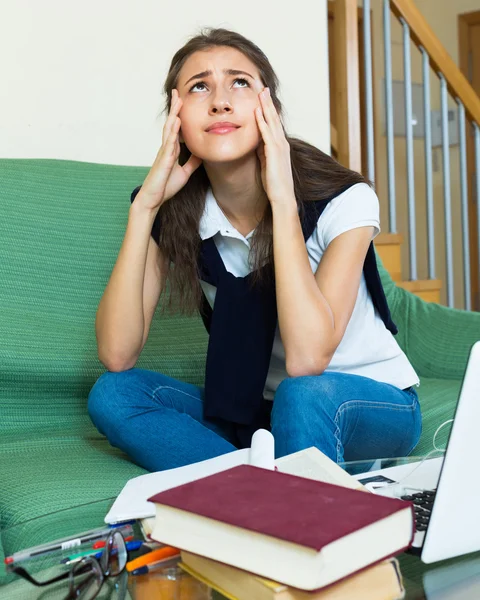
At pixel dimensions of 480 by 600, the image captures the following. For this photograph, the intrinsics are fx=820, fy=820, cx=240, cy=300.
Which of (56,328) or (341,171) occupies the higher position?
(341,171)

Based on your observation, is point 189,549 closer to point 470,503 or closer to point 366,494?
point 366,494

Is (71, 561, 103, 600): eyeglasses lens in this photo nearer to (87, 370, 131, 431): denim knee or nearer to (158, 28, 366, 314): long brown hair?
(87, 370, 131, 431): denim knee

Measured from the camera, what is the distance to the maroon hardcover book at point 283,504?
554mm

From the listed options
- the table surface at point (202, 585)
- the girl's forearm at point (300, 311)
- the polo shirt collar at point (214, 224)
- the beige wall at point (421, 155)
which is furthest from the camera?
the beige wall at point (421, 155)

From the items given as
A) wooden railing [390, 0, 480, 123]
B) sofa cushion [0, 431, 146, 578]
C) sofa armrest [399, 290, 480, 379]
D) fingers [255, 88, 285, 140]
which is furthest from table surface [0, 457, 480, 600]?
wooden railing [390, 0, 480, 123]

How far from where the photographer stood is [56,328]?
166 centimetres

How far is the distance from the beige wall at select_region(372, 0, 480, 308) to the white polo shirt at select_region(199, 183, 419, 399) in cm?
302

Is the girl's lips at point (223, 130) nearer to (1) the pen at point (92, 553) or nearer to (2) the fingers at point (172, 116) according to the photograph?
(2) the fingers at point (172, 116)

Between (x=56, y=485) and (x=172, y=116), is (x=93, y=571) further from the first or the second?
(x=172, y=116)

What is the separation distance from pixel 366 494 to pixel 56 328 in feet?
3.76

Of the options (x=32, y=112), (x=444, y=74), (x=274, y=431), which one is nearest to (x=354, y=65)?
(x=444, y=74)

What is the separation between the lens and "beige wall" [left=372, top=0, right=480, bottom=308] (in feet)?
14.5

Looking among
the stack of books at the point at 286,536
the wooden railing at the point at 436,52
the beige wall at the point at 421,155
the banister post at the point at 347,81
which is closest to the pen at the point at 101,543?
the stack of books at the point at 286,536

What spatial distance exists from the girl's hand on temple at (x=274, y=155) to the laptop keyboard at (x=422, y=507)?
63cm
